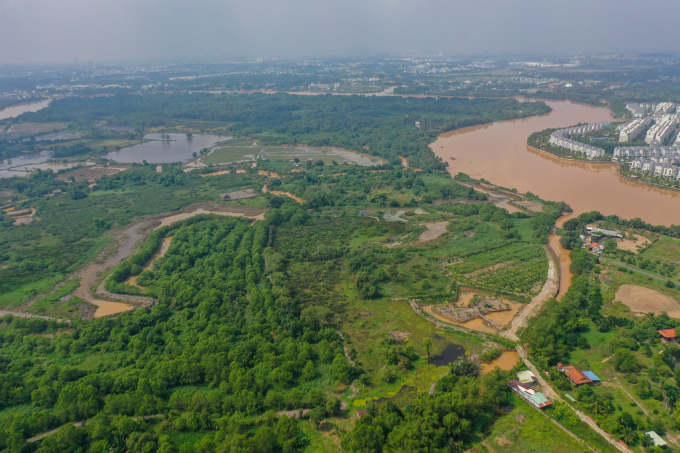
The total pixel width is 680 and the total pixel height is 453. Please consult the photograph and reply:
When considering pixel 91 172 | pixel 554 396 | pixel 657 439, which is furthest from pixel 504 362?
pixel 91 172

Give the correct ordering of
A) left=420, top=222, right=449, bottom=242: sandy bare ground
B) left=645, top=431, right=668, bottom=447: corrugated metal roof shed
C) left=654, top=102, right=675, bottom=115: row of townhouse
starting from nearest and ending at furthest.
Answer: left=645, top=431, right=668, bottom=447: corrugated metal roof shed → left=420, top=222, right=449, bottom=242: sandy bare ground → left=654, top=102, right=675, bottom=115: row of townhouse

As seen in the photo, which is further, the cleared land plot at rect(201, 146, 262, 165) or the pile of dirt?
the cleared land plot at rect(201, 146, 262, 165)

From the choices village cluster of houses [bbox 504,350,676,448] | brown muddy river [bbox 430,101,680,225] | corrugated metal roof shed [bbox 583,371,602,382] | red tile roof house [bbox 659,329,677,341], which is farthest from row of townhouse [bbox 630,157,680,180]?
village cluster of houses [bbox 504,350,676,448]

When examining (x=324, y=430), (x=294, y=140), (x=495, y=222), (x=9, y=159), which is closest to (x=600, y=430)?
(x=324, y=430)

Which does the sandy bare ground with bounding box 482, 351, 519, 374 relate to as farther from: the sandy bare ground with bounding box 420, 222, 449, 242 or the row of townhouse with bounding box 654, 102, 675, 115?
the row of townhouse with bounding box 654, 102, 675, 115

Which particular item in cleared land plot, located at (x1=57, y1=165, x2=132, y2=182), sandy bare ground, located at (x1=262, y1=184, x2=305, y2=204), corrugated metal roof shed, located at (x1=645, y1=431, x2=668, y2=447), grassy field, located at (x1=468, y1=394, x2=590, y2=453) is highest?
cleared land plot, located at (x1=57, y1=165, x2=132, y2=182)

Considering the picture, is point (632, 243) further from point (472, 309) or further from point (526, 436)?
point (526, 436)

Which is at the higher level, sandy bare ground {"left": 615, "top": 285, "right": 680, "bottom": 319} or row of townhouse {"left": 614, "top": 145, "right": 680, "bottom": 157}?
row of townhouse {"left": 614, "top": 145, "right": 680, "bottom": 157}
